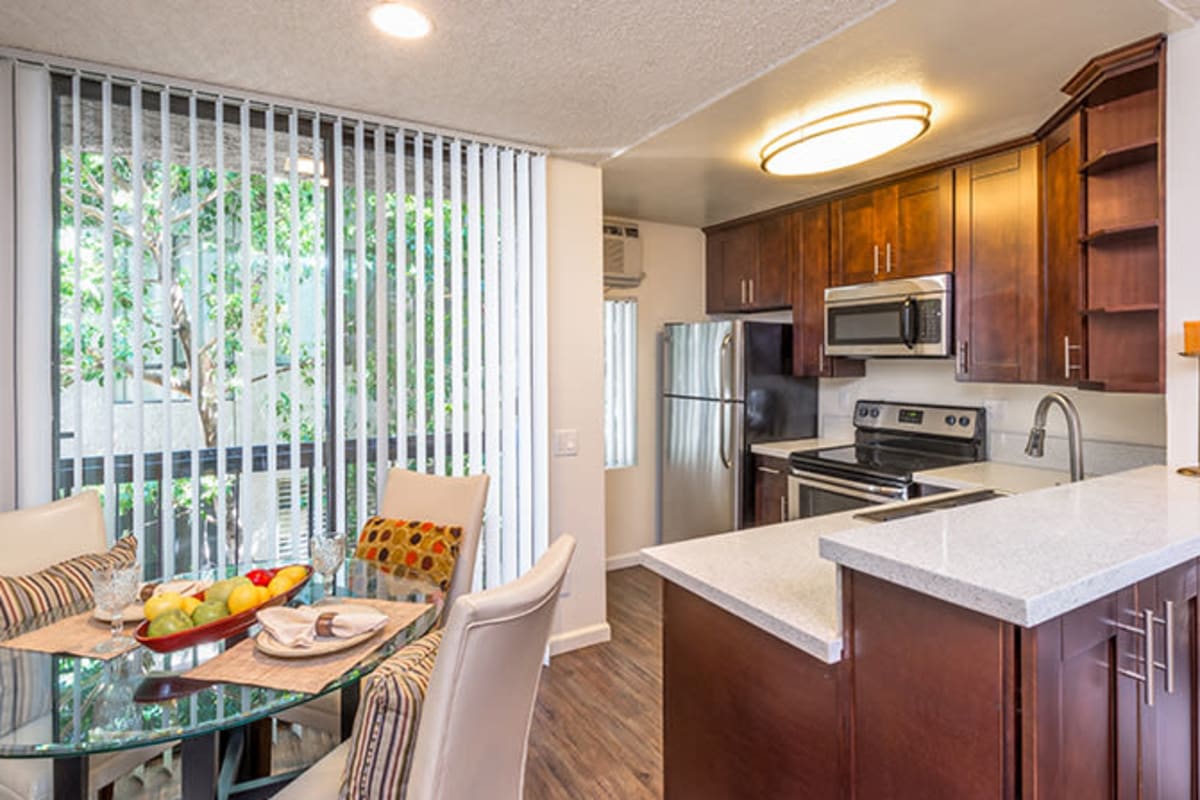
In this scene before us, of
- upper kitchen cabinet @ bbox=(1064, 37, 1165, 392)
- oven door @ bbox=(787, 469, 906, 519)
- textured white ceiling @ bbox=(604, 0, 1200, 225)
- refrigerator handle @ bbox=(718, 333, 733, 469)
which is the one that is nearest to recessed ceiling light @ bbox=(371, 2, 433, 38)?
textured white ceiling @ bbox=(604, 0, 1200, 225)

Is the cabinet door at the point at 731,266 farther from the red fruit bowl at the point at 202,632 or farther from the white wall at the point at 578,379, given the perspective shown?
the red fruit bowl at the point at 202,632

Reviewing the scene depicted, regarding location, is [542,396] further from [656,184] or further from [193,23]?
[193,23]

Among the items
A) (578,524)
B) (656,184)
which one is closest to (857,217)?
(656,184)

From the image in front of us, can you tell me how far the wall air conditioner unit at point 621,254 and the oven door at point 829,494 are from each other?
168 centimetres

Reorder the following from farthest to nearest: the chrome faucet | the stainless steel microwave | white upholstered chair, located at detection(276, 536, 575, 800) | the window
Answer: the window → the stainless steel microwave → the chrome faucet → white upholstered chair, located at detection(276, 536, 575, 800)

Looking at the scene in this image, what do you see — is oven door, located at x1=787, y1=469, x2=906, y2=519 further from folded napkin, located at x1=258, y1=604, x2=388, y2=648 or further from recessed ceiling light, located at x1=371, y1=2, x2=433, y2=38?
recessed ceiling light, located at x1=371, y1=2, x2=433, y2=38

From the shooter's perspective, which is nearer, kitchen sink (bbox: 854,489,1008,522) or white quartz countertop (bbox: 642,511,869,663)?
white quartz countertop (bbox: 642,511,869,663)

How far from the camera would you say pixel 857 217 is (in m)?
3.49

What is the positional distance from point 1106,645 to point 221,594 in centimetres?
182

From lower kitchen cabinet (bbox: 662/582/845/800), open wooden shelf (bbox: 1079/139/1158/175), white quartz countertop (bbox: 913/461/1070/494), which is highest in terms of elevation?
open wooden shelf (bbox: 1079/139/1158/175)

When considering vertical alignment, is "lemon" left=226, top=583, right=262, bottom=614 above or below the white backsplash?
below

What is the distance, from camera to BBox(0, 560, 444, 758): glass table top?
42.4 inches

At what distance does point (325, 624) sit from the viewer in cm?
141

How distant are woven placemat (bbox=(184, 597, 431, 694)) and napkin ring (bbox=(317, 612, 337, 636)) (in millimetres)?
67
